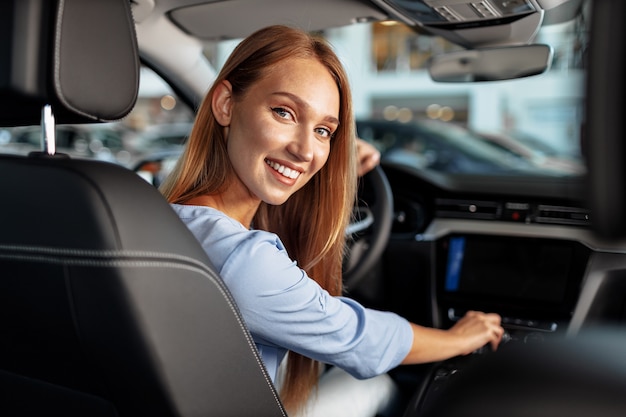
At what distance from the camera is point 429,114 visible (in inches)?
969

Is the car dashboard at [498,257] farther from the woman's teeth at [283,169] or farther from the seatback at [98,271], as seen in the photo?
the seatback at [98,271]

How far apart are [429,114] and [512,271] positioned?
2211cm

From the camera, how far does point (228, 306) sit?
1.29 metres

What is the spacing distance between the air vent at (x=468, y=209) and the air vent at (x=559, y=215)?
0.18 meters

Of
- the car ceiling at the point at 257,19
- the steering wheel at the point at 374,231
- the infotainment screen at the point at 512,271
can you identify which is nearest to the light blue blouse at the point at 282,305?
the car ceiling at the point at 257,19

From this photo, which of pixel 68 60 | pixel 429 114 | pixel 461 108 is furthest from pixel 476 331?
pixel 429 114

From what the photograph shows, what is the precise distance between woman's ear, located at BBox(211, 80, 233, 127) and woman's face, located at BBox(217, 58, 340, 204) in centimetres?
2

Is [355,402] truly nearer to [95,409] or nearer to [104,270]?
[95,409]

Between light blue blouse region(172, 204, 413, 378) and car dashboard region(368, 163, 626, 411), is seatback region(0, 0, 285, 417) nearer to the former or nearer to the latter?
light blue blouse region(172, 204, 413, 378)

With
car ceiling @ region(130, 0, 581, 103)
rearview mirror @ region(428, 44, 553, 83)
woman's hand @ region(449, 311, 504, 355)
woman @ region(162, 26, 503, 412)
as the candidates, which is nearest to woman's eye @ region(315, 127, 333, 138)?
woman @ region(162, 26, 503, 412)

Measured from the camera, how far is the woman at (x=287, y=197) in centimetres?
146

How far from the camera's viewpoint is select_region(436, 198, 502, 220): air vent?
310cm

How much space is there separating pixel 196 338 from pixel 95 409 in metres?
0.27

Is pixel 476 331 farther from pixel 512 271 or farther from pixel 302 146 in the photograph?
pixel 512 271
